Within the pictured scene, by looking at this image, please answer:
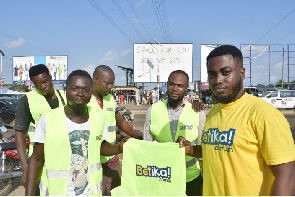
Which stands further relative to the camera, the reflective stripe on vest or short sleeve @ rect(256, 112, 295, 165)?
the reflective stripe on vest

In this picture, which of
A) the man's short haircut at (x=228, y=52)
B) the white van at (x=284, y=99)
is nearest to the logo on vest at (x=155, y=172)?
the man's short haircut at (x=228, y=52)

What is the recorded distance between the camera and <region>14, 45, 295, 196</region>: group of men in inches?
81.0

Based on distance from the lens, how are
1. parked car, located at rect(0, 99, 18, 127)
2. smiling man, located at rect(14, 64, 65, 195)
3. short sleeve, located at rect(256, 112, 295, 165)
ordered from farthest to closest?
parked car, located at rect(0, 99, 18, 127) < smiling man, located at rect(14, 64, 65, 195) < short sleeve, located at rect(256, 112, 295, 165)

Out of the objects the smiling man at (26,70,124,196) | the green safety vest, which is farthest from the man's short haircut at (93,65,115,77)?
the smiling man at (26,70,124,196)

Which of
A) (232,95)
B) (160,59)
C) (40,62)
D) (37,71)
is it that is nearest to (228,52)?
(232,95)

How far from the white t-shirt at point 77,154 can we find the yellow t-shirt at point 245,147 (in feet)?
3.29

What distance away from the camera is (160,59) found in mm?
41062

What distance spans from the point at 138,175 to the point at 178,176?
0.39 metres

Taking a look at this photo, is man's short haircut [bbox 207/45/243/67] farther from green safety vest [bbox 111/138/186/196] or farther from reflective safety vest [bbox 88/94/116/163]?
reflective safety vest [bbox 88/94/116/163]

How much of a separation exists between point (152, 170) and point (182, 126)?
76 centimetres

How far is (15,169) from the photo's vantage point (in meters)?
6.43

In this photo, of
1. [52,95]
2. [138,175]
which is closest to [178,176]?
[138,175]

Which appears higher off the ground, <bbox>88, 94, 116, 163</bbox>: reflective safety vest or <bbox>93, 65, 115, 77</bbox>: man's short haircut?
<bbox>93, 65, 115, 77</bbox>: man's short haircut

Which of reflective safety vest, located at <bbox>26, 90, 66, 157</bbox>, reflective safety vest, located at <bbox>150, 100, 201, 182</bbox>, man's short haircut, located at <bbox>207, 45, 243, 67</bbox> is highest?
man's short haircut, located at <bbox>207, 45, 243, 67</bbox>
